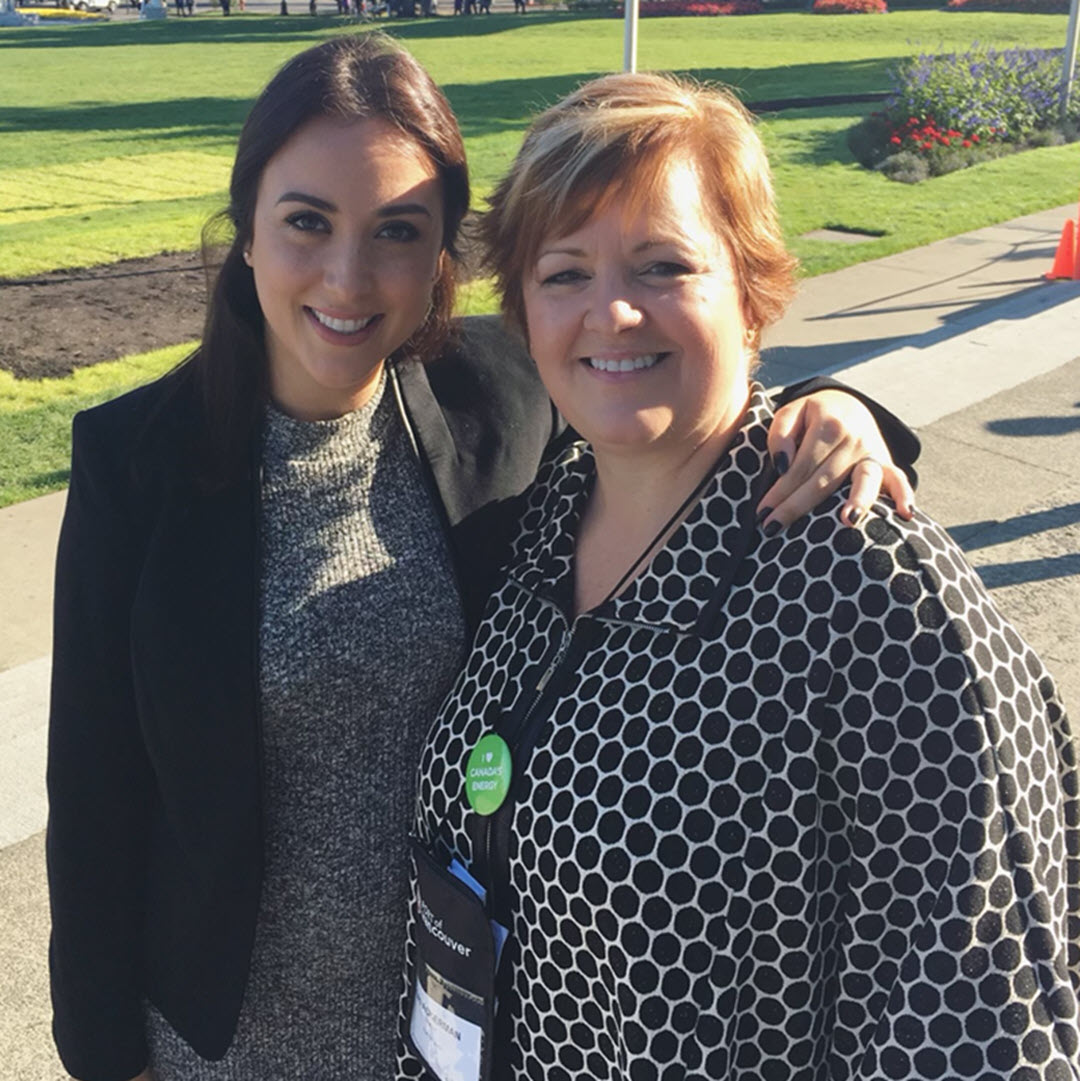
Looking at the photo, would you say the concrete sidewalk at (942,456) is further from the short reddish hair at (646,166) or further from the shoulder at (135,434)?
the short reddish hair at (646,166)

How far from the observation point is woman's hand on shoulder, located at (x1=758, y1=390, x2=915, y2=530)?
70.4 inches

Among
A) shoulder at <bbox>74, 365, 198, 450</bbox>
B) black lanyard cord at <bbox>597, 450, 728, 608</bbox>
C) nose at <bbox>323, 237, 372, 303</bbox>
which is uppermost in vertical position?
nose at <bbox>323, 237, 372, 303</bbox>

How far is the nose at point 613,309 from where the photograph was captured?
1865 mm

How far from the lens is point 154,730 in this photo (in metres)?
2.14

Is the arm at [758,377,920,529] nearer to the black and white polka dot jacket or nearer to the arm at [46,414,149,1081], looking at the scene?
the black and white polka dot jacket

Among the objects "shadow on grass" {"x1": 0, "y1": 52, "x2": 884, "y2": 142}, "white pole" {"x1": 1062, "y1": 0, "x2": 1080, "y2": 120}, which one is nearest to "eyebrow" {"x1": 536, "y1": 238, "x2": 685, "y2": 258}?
"shadow on grass" {"x1": 0, "y1": 52, "x2": 884, "y2": 142}

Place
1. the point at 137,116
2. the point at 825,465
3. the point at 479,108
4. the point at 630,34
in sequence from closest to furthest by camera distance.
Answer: the point at 825,465 → the point at 630,34 → the point at 137,116 → the point at 479,108

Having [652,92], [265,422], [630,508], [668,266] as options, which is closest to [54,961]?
[265,422]

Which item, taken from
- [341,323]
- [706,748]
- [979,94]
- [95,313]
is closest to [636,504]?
[706,748]

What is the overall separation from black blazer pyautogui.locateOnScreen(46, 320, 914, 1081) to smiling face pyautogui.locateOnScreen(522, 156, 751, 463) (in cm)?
41

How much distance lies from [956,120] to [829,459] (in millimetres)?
18944

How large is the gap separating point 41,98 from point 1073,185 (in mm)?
21056

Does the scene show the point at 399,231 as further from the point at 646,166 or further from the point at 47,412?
the point at 47,412

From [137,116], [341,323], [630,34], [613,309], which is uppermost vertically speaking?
[613,309]
